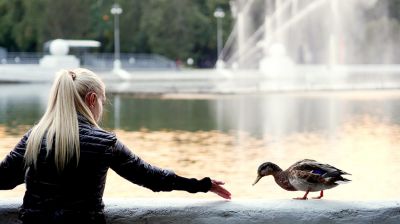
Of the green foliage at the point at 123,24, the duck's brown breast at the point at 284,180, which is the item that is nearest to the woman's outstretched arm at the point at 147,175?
the duck's brown breast at the point at 284,180

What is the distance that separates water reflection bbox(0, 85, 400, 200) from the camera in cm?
1011

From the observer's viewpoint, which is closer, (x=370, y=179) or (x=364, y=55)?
(x=370, y=179)

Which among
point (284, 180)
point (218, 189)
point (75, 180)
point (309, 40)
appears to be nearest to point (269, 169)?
point (284, 180)

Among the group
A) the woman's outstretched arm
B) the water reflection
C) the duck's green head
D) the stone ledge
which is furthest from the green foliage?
the woman's outstretched arm

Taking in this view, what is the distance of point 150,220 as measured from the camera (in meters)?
3.45

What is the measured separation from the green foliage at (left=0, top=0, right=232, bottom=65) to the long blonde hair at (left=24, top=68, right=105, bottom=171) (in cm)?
6789

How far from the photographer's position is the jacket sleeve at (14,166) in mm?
3100

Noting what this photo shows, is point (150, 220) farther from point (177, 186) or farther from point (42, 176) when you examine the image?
point (42, 176)

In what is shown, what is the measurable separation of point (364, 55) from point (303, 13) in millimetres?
12376

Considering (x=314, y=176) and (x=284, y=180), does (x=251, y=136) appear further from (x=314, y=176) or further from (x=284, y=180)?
(x=314, y=176)

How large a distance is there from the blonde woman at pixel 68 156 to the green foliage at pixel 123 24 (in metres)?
67.9

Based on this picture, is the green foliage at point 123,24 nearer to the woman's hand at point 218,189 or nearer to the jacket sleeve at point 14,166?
the woman's hand at point 218,189

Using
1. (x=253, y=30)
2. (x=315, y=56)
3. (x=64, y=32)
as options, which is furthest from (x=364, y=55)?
(x=64, y=32)

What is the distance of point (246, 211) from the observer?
134 inches
